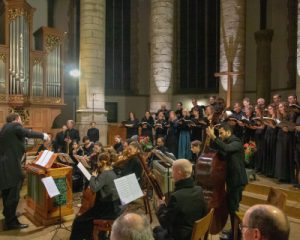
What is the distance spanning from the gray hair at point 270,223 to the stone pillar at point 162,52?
9914mm

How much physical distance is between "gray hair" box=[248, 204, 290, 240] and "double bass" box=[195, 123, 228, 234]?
2.44 meters

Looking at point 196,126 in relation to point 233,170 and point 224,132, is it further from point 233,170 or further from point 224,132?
point 233,170

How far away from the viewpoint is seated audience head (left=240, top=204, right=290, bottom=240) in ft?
5.55

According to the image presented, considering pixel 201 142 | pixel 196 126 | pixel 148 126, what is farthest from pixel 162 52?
pixel 201 142

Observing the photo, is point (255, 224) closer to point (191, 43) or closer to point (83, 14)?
point (83, 14)

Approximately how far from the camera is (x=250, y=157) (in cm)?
718

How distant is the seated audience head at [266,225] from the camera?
1691 millimetres

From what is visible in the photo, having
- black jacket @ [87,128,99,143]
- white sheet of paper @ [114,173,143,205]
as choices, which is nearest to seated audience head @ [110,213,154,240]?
white sheet of paper @ [114,173,143,205]

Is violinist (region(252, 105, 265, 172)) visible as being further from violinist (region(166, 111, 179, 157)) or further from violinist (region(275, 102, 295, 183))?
violinist (region(166, 111, 179, 157))

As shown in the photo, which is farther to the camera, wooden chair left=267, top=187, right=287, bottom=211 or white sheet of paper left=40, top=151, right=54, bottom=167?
white sheet of paper left=40, top=151, right=54, bottom=167

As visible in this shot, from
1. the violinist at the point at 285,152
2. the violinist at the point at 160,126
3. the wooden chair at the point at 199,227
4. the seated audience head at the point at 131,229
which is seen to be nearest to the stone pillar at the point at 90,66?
the violinist at the point at 160,126

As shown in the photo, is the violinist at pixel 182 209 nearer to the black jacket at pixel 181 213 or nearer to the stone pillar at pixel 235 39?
the black jacket at pixel 181 213

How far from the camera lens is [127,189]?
3.84 meters

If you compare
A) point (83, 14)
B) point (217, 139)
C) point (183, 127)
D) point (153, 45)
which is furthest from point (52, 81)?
point (217, 139)
